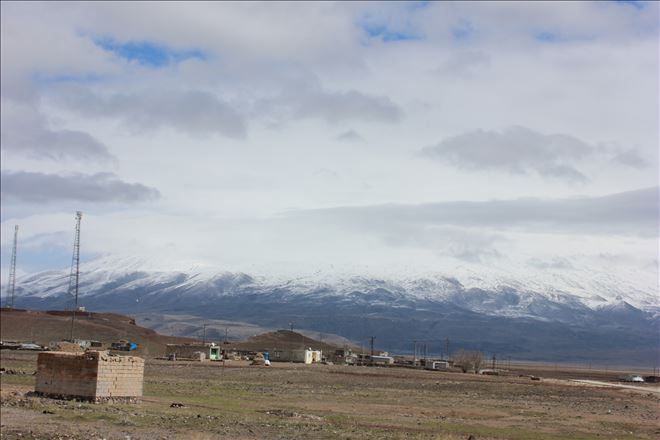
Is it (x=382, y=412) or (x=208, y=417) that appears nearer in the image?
(x=208, y=417)

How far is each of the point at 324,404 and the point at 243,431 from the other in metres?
16.3

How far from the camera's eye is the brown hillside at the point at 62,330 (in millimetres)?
159375

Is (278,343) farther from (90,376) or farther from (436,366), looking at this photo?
(90,376)

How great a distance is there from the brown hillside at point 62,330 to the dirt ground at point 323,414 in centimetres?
9501

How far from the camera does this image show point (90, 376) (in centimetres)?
4072

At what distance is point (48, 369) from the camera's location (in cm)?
4238

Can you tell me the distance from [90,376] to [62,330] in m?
132

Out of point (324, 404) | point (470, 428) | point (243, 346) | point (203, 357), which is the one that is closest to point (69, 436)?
point (470, 428)

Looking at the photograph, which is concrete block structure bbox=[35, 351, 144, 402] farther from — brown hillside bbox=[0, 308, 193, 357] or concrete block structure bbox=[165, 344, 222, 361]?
brown hillside bbox=[0, 308, 193, 357]

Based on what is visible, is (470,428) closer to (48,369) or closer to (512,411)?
(512,411)

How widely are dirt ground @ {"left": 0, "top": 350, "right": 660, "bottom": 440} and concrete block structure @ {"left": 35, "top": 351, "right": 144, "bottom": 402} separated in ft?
3.29

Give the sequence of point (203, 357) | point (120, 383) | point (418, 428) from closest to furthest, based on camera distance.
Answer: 1. point (418, 428)
2. point (120, 383)
3. point (203, 357)

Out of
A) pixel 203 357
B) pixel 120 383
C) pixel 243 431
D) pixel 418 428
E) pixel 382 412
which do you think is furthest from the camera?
pixel 203 357

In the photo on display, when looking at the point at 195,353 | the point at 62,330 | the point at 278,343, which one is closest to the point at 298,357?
the point at 195,353
